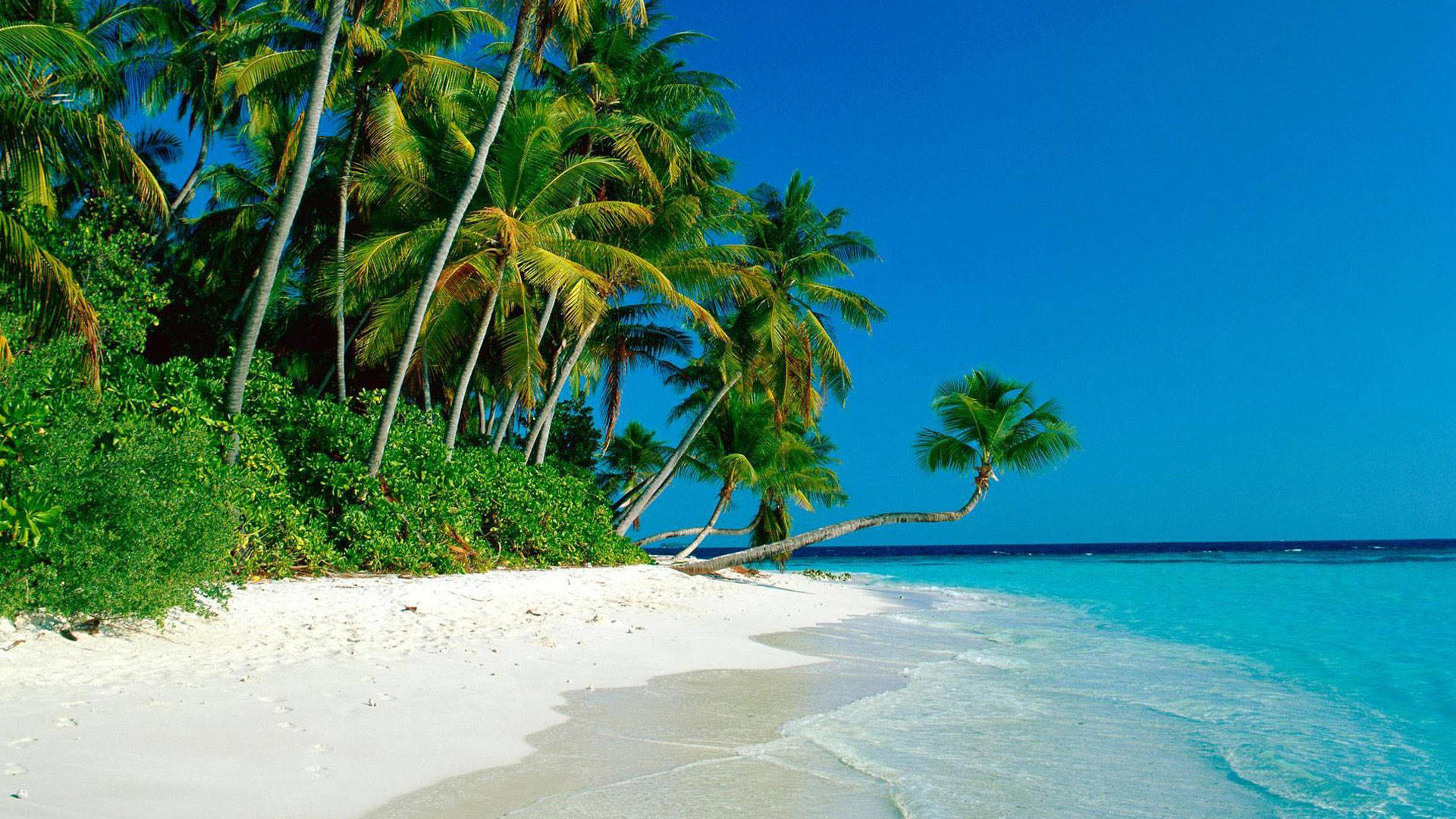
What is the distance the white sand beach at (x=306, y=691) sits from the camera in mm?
3512

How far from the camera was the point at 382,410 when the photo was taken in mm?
11898

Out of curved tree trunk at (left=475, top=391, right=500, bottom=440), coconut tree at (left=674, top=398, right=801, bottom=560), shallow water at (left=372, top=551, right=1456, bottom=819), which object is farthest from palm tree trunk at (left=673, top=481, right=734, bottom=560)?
shallow water at (left=372, top=551, right=1456, bottom=819)

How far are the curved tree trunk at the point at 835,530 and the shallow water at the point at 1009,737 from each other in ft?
22.3

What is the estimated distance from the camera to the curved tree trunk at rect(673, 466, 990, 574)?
18.5 metres

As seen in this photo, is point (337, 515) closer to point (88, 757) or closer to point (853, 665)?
point (853, 665)

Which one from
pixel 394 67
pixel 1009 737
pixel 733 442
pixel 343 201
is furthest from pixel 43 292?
pixel 733 442

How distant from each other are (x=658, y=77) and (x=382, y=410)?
30.8 ft

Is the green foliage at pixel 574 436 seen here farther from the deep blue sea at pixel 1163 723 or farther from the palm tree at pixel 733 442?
the deep blue sea at pixel 1163 723

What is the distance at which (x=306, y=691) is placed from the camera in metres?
5.20

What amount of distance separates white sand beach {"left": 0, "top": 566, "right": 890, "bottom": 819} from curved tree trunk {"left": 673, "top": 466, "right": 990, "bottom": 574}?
28.8 feet

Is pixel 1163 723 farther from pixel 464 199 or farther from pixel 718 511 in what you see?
pixel 718 511

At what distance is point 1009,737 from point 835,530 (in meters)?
13.8

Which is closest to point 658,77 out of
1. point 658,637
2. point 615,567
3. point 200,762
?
point 615,567

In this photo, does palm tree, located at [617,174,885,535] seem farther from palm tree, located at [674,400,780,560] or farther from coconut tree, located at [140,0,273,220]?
coconut tree, located at [140,0,273,220]
